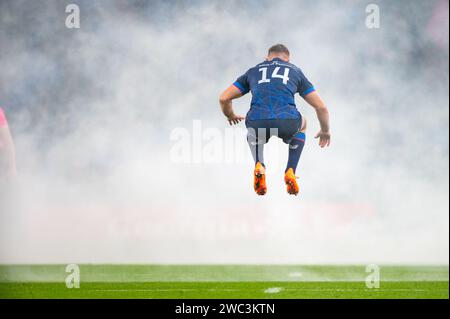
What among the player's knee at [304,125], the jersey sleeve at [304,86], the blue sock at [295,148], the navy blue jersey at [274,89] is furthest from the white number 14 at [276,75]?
the blue sock at [295,148]

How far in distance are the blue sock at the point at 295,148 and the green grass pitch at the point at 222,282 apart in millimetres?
14359

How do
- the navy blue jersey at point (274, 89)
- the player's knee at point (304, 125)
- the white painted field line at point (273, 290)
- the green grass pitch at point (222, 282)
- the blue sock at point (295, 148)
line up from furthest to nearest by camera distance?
the white painted field line at point (273, 290) → the green grass pitch at point (222, 282) → the blue sock at point (295, 148) → the player's knee at point (304, 125) → the navy blue jersey at point (274, 89)

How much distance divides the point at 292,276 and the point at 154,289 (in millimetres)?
10777

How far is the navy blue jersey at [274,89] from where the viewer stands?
35.1 ft

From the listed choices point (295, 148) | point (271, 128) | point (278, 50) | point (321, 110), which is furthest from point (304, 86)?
point (295, 148)

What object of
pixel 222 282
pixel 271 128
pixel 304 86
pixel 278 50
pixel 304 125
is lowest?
pixel 222 282

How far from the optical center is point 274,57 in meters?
11.1

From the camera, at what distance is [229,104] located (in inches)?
448

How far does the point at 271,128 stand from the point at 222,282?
23.4 m

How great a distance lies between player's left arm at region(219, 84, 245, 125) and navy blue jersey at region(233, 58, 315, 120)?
1.21ft

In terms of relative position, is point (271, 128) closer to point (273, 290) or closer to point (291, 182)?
point (291, 182)

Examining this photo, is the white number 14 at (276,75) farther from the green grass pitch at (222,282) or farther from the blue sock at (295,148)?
the green grass pitch at (222,282)

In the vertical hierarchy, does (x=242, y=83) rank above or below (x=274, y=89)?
above

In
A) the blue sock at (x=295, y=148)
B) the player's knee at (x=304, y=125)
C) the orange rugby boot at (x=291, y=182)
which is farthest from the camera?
the blue sock at (x=295, y=148)
